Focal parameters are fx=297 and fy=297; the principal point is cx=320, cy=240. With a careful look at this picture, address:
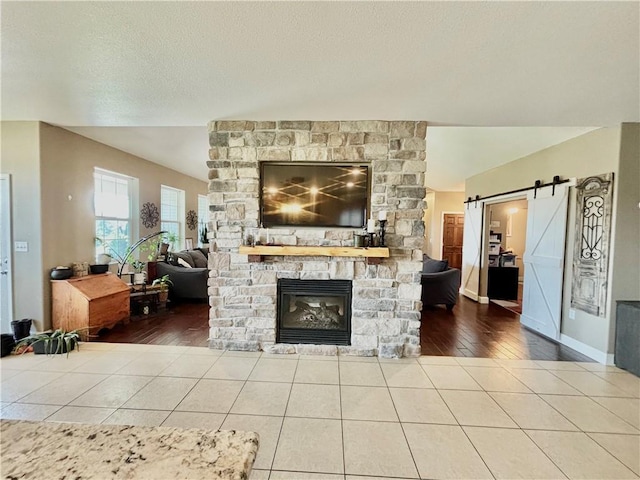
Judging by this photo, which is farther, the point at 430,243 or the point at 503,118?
the point at 430,243

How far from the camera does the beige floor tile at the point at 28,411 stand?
2.16m

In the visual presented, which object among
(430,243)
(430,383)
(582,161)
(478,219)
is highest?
(582,161)

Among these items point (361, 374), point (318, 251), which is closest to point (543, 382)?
point (361, 374)

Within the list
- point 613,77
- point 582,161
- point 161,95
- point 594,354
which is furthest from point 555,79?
point 161,95

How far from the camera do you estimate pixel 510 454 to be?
6.19 feet

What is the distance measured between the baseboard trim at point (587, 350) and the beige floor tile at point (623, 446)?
1402mm

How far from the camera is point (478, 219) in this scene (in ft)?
19.4

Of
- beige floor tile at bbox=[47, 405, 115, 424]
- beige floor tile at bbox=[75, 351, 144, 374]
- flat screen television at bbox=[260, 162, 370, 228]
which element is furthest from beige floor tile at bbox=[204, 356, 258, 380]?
flat screen television at bbox=[260, 162, 370, 228]

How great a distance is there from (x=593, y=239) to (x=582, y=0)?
2873 mm

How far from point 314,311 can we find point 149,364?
1.76 m

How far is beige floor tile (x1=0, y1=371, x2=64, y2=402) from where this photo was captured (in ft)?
7.94

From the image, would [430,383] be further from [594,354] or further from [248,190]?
[248,190]

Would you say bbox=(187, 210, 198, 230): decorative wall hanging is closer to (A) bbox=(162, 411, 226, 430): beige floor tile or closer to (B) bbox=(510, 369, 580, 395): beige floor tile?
(A) bbox=(162, 411, 226, 430): beige floor tile

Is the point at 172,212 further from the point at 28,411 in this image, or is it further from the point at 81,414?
the point at 81,414
